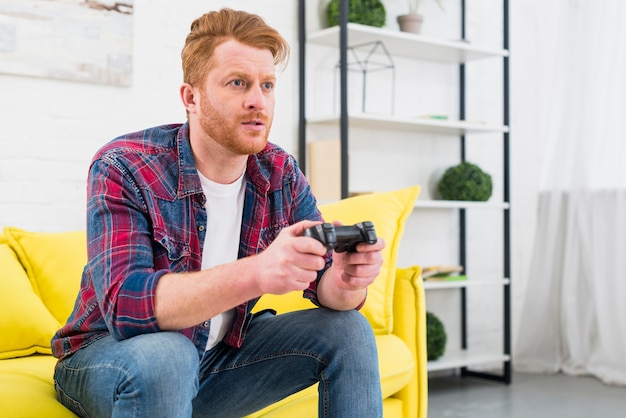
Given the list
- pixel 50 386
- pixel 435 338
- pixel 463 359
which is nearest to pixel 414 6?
pixel 435 338

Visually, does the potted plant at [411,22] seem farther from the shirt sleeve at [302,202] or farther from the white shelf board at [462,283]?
the shirt sleeve at [302,202]

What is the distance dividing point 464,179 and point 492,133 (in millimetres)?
494

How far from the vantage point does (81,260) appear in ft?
7.30

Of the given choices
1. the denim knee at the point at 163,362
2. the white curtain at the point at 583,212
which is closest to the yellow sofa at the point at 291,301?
the denim knee at the point at 163,362

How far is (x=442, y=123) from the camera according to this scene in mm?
3408

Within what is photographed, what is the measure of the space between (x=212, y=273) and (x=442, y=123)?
2235mm

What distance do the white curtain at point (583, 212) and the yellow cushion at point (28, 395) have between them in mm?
2615

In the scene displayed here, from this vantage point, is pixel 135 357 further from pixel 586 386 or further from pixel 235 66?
pixel 586 386

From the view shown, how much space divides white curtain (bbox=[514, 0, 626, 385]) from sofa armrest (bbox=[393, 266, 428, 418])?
67.2 inches

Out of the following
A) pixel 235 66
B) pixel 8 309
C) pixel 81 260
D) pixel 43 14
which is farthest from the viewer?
pixel 43 14

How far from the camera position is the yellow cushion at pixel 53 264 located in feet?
7.14

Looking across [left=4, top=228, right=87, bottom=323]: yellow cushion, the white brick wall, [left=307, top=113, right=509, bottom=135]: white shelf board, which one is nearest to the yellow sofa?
[left=4, top=228, right=87, bottom=323]: yellow cushion

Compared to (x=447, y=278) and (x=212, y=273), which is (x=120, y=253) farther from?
(x=447, y=278)

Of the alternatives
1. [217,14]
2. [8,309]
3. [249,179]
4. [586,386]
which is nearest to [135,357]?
[249,179]
